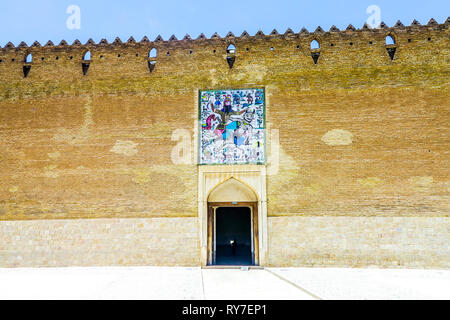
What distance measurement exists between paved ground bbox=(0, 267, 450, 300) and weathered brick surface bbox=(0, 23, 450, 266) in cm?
78

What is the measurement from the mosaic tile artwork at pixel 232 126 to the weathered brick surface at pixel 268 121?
28 centimetres

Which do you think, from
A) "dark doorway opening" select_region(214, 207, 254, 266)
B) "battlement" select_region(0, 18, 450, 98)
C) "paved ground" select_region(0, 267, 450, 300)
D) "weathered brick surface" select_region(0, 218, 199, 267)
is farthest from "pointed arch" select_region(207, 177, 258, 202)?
"dark doorway opening" select_region(214, 207, 254, 266)

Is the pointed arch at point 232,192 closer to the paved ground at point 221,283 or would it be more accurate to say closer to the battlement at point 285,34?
the paved ground at point 221,283

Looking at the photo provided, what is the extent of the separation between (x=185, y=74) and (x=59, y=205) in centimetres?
470

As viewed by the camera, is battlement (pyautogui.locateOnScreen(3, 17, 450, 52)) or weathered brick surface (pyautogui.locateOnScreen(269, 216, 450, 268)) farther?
battlement (pyautogui.locateOnScreen(3, 17, 450, 52))

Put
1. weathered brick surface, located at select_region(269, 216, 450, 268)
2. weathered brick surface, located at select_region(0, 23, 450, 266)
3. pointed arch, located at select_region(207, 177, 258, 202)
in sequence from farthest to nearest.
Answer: pointed arch, located at select_region(207, 177, 258, 202) → weathered brick surface, located at select_region(0, 23, 450, 266) → weathered brick surface, located at select_region(269, 216, 450, 268)

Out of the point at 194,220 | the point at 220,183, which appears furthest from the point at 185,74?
the point at 194,220

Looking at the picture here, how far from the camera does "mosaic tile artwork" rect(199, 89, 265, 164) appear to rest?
8562 mm

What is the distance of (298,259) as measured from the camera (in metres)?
7.95

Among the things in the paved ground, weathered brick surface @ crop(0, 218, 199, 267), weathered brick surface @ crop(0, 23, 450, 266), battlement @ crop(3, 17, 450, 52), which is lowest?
the paved ground

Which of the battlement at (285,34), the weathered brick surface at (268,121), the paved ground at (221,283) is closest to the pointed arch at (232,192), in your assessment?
the weathered brick surface at (268,121)

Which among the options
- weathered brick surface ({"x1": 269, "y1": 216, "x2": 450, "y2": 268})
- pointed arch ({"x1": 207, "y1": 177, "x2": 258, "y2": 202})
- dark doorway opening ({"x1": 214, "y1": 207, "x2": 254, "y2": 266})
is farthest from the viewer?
dark doorway opening ({"x1": 214, "y1": 207, "x2": 254, "y2": 266})

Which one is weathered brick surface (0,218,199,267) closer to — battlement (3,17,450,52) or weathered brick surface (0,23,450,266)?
weathered brick surface (0,23,450,266)
